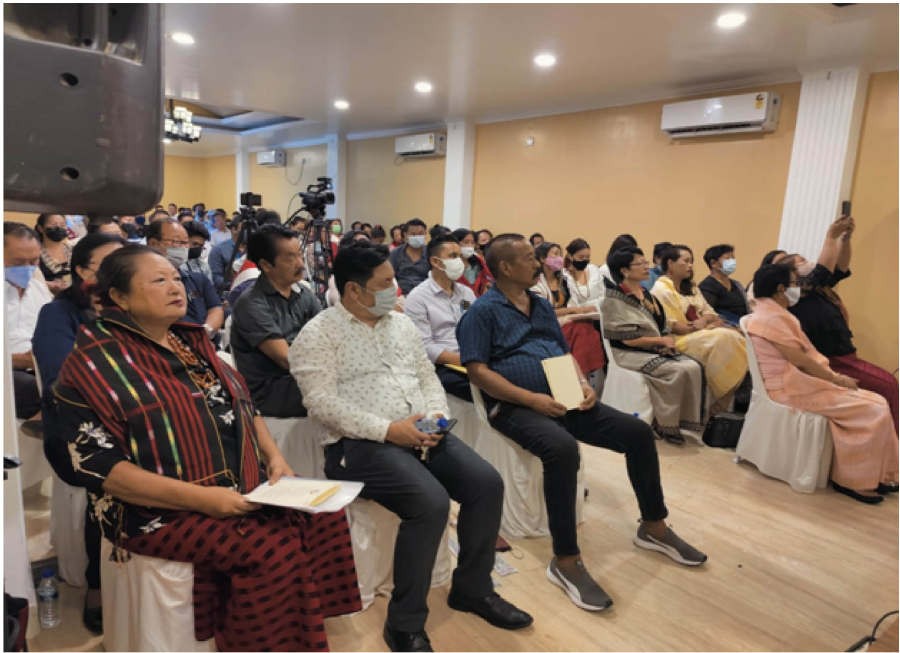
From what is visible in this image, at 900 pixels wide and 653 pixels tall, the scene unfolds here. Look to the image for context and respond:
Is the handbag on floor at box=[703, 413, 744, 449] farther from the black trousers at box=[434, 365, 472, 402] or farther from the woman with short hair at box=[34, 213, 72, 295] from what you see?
the woman with short hair at box=[34, 213, 72, 295]

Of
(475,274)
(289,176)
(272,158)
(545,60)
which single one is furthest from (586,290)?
(272,158)

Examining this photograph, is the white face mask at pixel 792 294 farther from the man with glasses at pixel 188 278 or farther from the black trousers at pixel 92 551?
the black trousers at pixel 92 551

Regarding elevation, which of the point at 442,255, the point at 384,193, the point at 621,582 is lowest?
the point at 621,582

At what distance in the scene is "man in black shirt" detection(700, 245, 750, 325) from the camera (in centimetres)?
408

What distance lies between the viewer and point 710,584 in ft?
6.69

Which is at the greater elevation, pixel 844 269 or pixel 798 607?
pixel 844 269

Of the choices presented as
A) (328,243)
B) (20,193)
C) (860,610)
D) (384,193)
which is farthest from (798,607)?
(384,193)

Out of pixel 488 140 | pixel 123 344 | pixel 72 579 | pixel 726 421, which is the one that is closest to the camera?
pixel 123 344

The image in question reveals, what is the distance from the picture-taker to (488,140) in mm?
7191

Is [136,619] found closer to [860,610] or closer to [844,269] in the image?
[860,610]

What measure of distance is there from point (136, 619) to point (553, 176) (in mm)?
6011

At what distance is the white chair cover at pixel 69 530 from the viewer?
1.75m

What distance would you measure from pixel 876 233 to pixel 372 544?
15.2ft

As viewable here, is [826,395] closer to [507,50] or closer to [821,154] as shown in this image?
[821,154]
